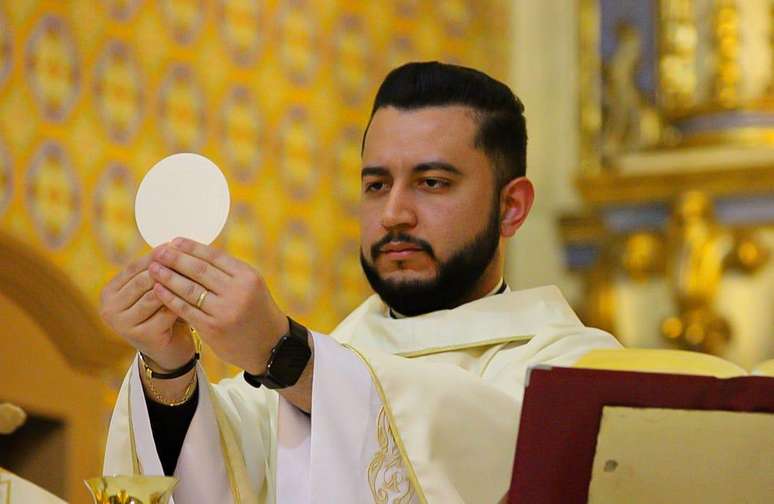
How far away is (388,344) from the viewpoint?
9.96 feet

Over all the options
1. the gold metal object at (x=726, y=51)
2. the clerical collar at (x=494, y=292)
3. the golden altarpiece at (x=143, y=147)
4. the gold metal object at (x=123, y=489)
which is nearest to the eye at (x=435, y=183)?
the clerical collar at (x=494, y=292)

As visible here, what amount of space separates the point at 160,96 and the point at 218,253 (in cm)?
281

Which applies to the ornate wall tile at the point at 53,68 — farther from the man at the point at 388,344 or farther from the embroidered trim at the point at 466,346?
the embroidered trim at the point at 466,346

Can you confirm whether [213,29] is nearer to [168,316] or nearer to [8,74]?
[8,74]

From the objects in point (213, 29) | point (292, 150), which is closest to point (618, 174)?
A: point (292, 150)

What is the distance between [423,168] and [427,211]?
88 millimetres

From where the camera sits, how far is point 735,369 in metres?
2.26

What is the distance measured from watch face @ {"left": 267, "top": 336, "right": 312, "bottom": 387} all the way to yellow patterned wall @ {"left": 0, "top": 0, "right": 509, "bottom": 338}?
2109mm

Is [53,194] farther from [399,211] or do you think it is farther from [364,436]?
[364,436]

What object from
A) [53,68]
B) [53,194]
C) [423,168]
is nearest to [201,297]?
[423,168]

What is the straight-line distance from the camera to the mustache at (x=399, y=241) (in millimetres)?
2955

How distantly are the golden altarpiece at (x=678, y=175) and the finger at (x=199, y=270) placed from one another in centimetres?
403

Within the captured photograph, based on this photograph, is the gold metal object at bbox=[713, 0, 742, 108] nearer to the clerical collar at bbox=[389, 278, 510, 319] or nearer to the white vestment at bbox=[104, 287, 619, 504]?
the clerical collar at bbox=[389, 278, 510, 319]

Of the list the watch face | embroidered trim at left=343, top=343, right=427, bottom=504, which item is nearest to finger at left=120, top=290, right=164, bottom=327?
the watch face
